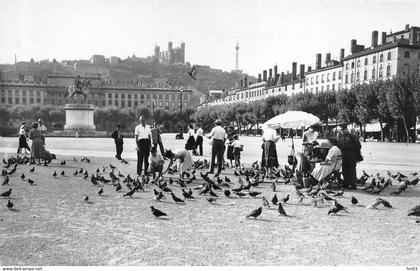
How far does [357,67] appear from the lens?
7338cm

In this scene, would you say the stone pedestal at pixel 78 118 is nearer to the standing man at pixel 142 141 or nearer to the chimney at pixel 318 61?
the standing man at pixel 142 141

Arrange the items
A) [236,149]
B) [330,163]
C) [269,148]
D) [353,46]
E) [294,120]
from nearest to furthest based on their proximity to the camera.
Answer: [330,163]
[294,120]
[269,148]
[236,149]
[353,46]

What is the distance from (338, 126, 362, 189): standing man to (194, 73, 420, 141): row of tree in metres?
22.6

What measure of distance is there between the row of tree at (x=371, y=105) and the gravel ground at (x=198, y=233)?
26871 millimetres

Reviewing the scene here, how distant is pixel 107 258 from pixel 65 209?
3.46 metres

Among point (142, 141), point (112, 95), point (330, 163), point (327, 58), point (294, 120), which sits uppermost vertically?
point (327, 58)

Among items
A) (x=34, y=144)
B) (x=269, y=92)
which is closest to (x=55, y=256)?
(x=34, y=144)

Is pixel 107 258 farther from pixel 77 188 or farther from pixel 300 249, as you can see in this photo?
pixel 77 188

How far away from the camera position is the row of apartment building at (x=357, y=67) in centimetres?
6412

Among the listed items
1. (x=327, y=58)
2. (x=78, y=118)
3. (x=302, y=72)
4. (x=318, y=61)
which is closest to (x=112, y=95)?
(x=302, y=72)

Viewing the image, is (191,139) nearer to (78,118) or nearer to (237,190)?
(237,190)

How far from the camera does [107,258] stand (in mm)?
5371

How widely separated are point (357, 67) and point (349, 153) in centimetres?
6733

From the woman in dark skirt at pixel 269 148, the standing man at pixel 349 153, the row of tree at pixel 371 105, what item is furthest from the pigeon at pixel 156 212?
the row of tree at pixel 371 105
